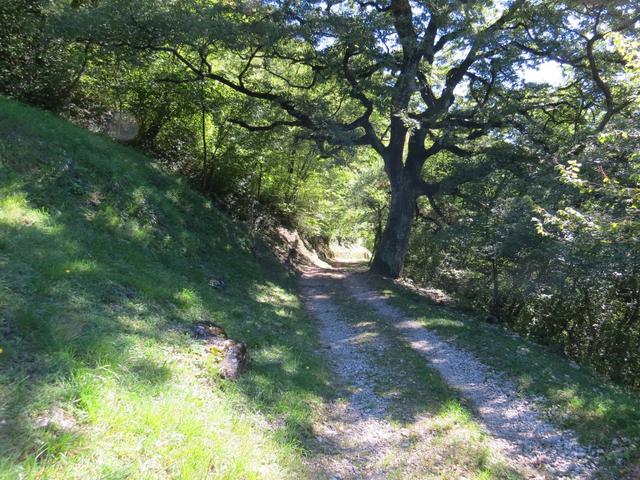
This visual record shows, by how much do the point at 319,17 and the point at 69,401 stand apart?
12942mm

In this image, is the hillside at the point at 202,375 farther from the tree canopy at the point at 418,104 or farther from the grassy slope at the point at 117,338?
the tree canopy at the point at 418,104

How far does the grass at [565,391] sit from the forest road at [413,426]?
0.79ft

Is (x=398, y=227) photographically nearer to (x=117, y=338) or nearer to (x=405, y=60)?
(x=405, y=60)

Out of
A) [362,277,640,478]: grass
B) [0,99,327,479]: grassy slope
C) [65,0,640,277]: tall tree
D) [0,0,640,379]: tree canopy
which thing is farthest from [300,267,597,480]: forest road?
[65,0,640,277]: tall tree

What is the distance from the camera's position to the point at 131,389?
3.79m

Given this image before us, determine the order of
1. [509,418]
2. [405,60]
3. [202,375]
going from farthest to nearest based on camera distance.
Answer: [405,60] → [509,418] → [202,375]

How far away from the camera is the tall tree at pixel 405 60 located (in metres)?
12.6

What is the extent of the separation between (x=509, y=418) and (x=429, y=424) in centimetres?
144

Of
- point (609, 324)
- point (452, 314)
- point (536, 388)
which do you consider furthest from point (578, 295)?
point (536, 388)

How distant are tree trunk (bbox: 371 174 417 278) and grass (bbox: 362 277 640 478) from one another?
19.8 ft

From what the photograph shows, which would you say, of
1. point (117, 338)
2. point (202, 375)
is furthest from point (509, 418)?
point (117, 338)

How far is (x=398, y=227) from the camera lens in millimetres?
17797

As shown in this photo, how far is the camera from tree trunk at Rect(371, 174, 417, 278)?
17.7 metres

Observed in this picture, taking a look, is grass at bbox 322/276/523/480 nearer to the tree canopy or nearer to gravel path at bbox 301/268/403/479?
gravel path at bbox 301/268/403/479
